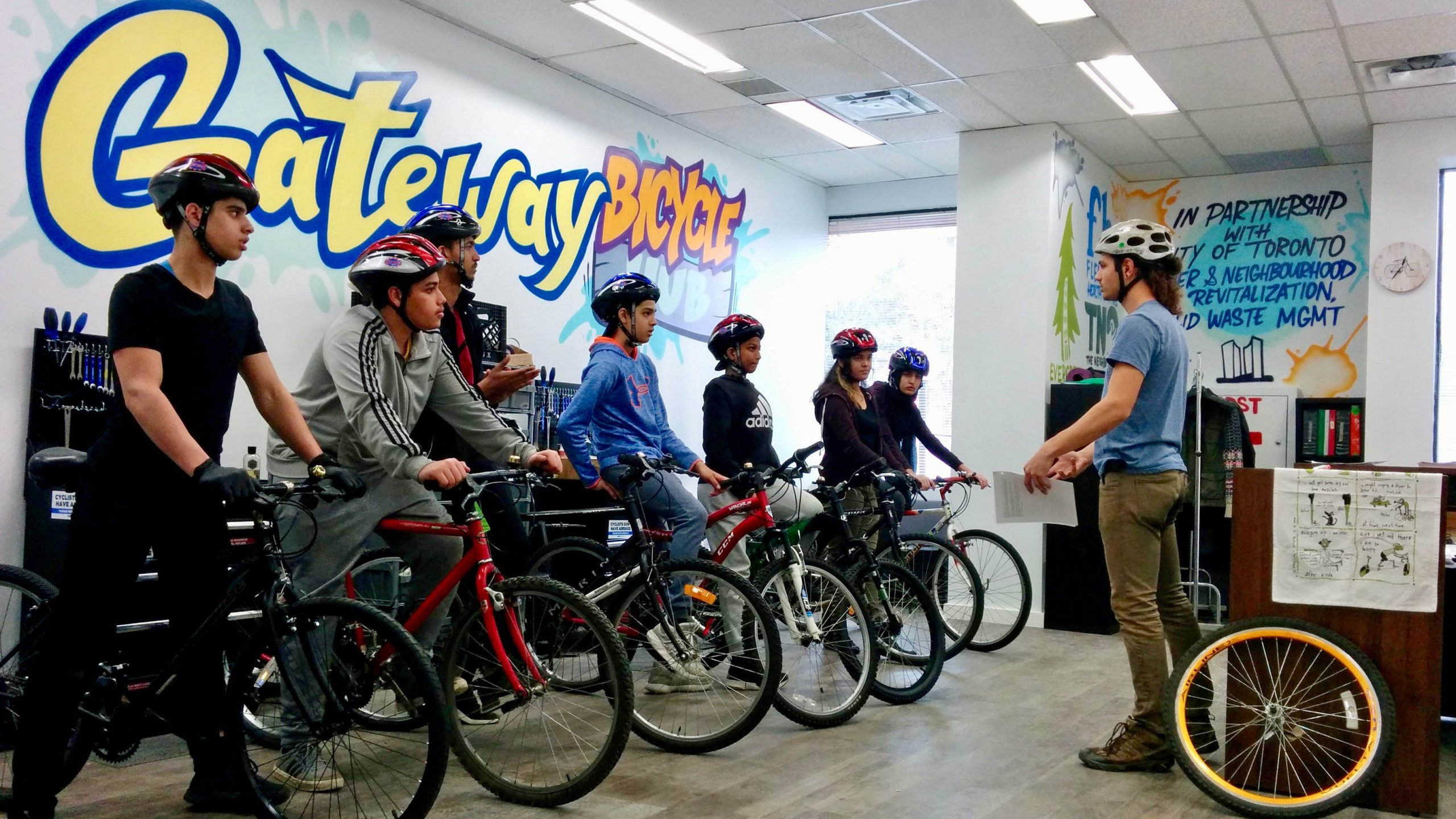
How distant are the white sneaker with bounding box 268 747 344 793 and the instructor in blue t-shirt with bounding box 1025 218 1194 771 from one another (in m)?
2.15

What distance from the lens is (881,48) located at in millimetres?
5965

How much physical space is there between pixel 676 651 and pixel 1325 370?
6.21 metres

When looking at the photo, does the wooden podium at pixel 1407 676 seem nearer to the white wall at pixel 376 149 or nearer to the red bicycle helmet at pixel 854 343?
the red bicycle helmet at pixel 854 343

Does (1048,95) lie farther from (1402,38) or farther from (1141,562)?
(1141,562)

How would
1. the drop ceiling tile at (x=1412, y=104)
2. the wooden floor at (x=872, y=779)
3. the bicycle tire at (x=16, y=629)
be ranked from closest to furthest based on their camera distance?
1. the bicycle tire at (x=16, y=629)
2. the wooden floor at (x=872, y=779)
3. the drop ceiling tile at (x=1412, y=104)

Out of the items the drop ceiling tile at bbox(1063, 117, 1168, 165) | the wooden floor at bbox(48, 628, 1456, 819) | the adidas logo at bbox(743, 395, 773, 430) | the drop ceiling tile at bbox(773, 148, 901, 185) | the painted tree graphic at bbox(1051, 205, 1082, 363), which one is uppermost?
the drop ceiling tile at bbox(773, 148, 901, 185)

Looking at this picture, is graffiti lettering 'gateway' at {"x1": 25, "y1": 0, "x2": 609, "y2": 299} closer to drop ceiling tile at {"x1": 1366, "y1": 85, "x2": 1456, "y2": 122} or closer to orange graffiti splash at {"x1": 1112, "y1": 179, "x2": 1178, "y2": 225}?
orange graffiti splash at {"x1": 1112, "y1": 179, "x2": 1178, "y2": 225}

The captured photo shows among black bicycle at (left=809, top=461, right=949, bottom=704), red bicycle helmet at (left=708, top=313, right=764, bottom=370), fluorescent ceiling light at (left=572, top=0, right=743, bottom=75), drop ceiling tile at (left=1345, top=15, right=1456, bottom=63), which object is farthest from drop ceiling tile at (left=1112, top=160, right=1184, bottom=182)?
red bicycle helmet at (left=708, top=313, right=764, bottom=370)

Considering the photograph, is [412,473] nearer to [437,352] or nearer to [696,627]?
[437,352]

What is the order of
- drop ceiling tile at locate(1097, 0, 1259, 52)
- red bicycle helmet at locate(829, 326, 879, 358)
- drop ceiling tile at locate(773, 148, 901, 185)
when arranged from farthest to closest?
drop ceiling tile at locate(773, 148, 901, 185) → red bicycle helmet at locate(829, 326, 879, 358) → drop ceiling tile at locate(1097, 0, 1259, 52)

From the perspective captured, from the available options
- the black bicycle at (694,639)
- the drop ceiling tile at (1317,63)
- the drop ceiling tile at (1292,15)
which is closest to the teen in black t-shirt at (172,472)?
the black bicycle at (694,639)

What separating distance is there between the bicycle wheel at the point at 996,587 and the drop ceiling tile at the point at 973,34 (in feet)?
7.84

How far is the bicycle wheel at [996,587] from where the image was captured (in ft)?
19.1

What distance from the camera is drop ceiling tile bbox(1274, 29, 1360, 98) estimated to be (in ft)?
18.5
